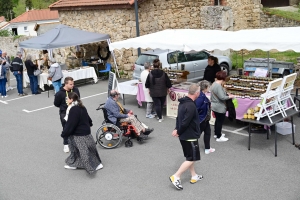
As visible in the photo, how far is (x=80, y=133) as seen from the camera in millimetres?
6723

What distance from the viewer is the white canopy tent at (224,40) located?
8.35 m

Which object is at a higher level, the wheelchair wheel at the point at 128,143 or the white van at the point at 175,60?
the white van at the point at 175,60

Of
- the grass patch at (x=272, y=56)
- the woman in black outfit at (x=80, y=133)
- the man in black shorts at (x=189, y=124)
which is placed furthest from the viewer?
the grass patch at (x=272, y=56)

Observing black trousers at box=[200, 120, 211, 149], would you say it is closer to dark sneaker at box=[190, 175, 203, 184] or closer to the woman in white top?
dark sneaker at box=[190, 175, 203, 184]

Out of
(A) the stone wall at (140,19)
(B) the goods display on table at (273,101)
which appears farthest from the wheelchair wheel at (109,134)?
(A) the stone wall at (140,19)

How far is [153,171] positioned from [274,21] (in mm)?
16014

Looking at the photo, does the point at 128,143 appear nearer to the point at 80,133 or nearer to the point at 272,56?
the point at 80,133

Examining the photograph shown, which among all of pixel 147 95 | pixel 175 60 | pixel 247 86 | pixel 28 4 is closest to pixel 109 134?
pixel 147 95

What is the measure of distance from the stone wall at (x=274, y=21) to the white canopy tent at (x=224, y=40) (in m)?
10.8

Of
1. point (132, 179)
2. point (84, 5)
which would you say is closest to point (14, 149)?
point (132, 179)

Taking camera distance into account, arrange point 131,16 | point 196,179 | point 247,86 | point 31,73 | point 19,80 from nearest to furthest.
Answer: point 196,179 → point 247,86 → point 31,73 → point 19,80 → point 131,16

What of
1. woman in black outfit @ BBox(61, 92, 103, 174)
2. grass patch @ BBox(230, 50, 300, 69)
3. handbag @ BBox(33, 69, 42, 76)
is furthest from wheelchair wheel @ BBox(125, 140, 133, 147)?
grass patch @ BBox(230, 50, 300, 69)

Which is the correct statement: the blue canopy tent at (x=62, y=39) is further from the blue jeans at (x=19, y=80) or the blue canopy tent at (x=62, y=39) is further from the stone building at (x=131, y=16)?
the blue jeans at (x=19, y=80)

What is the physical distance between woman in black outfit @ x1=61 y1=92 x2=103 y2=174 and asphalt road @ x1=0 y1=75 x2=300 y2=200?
0.29m
